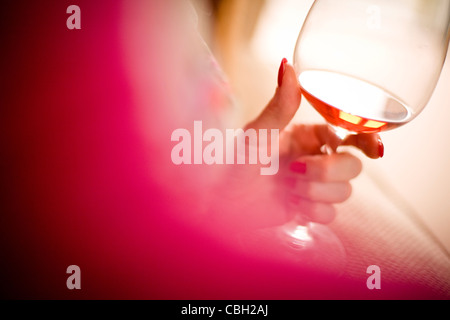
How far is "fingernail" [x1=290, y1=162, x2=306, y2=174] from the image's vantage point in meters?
0.64

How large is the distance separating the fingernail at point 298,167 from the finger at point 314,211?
0.18ft

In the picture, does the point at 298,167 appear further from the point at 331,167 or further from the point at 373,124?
the point at 373,124

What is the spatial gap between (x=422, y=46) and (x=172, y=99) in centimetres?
44

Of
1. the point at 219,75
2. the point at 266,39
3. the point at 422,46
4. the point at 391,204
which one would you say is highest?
the point at 266,39

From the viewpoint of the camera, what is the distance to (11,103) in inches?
24.5

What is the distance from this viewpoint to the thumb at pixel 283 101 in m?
0.50

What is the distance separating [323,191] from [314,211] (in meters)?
0.04

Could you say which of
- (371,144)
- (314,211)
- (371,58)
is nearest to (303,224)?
(314,211)

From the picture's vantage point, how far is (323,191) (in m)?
0.64

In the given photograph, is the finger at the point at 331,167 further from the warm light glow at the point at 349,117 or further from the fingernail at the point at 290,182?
the warm light glow at the point at 349,117

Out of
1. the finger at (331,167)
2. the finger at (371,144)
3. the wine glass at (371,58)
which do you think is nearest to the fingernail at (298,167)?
the finger at (331,167)

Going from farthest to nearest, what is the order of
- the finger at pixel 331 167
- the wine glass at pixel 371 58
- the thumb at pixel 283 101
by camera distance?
the finger at pixel 331 167
the thumb at pixel 283 101
the wine glass at pixel 371 58
